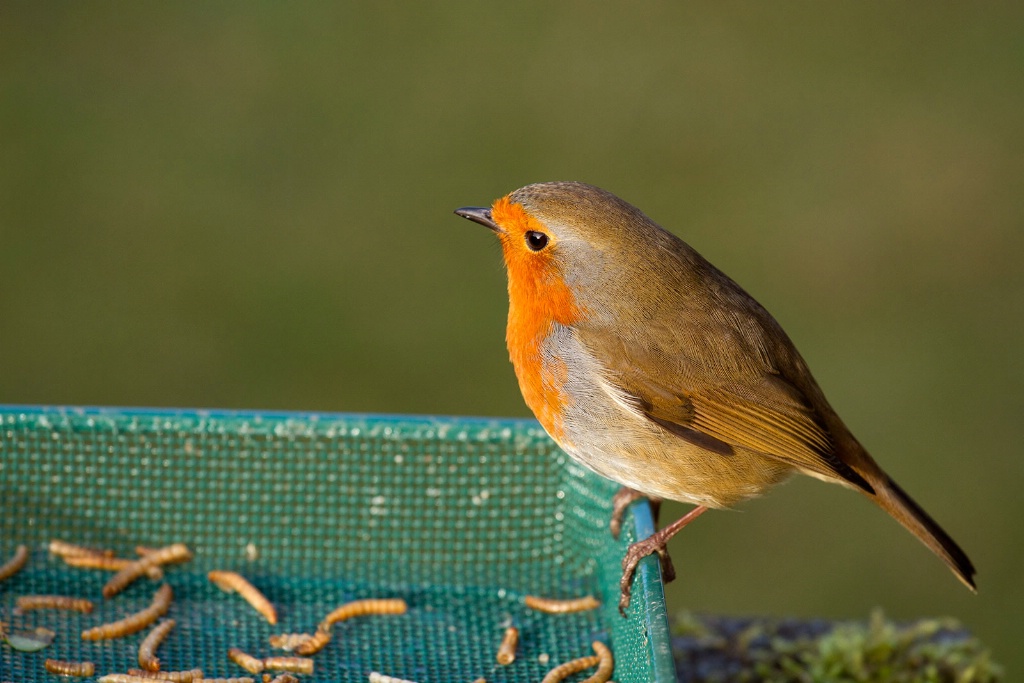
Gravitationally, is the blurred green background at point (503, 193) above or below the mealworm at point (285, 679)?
above

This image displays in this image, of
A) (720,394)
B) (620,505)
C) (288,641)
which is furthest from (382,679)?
(720,394)

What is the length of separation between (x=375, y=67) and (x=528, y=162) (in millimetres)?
1571

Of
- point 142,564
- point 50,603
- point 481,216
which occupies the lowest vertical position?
point 50,603

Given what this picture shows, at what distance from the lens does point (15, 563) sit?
399 cm

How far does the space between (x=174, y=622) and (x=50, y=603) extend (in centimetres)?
37

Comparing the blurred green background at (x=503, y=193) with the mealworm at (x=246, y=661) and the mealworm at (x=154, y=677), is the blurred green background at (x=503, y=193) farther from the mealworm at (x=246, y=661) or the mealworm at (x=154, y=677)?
the mealworm at (x=154, y=677)

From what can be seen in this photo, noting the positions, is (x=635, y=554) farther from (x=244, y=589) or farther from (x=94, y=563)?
(x=94, y=563)

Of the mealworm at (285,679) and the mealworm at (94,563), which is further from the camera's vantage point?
the mealworm at (94,563)

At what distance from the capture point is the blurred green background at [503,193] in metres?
6.93

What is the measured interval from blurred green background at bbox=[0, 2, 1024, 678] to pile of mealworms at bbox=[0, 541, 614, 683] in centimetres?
270

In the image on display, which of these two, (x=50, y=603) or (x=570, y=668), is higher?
(x=50, y=603)

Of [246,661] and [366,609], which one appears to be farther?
[366,609]

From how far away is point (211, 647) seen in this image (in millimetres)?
3691

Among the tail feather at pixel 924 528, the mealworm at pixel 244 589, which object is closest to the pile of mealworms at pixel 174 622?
the mealworm at pixel 244 589
